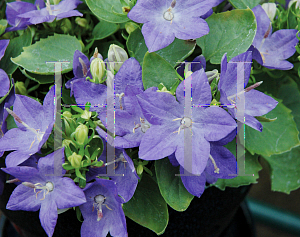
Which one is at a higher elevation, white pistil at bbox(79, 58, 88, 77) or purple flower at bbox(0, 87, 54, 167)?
white pistil at bbox(79, 58, 88, 77)

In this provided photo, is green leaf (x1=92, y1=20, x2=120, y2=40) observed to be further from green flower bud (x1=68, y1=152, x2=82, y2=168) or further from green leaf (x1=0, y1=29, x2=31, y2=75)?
green flower bud (x1=68, y1=152, x2=82, y2=168)

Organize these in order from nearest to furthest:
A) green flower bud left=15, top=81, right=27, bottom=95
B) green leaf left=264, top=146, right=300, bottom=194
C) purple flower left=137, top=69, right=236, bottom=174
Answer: purple flower left=137, top=69, right=236, bottom=174
green flower bud left=15, top=81, right=27, bottom=95
green leaf left=264, top=146, right=300, bottom=194

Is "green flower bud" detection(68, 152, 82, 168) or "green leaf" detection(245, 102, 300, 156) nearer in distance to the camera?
"green flower bud" detection(68, 152, 82, 168)

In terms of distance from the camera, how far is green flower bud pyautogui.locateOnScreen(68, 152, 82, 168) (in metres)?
0.30

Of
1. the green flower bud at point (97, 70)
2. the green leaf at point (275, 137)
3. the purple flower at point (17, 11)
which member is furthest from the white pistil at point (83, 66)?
the green leaf at point (275, 137)

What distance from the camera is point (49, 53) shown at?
1.34 feet

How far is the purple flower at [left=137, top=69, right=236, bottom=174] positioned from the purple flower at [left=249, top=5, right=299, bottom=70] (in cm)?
13

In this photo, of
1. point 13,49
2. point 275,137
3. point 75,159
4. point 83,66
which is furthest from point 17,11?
point 275,137

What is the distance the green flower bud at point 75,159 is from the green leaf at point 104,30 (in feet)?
0.64

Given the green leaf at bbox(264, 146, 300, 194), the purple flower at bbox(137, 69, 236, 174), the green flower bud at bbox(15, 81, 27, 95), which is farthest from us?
the green leaf at bbox(264, 146, 300, 194)

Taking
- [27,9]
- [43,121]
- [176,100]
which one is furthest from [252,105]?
[27,9]

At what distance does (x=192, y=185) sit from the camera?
1.12 feet

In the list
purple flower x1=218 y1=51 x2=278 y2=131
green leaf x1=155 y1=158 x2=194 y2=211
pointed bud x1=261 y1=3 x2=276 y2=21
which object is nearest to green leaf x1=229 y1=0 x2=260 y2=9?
pointed bud x1=261 y1=3 x2=276 y2=21

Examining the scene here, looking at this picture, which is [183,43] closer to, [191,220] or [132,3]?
[132,3]
